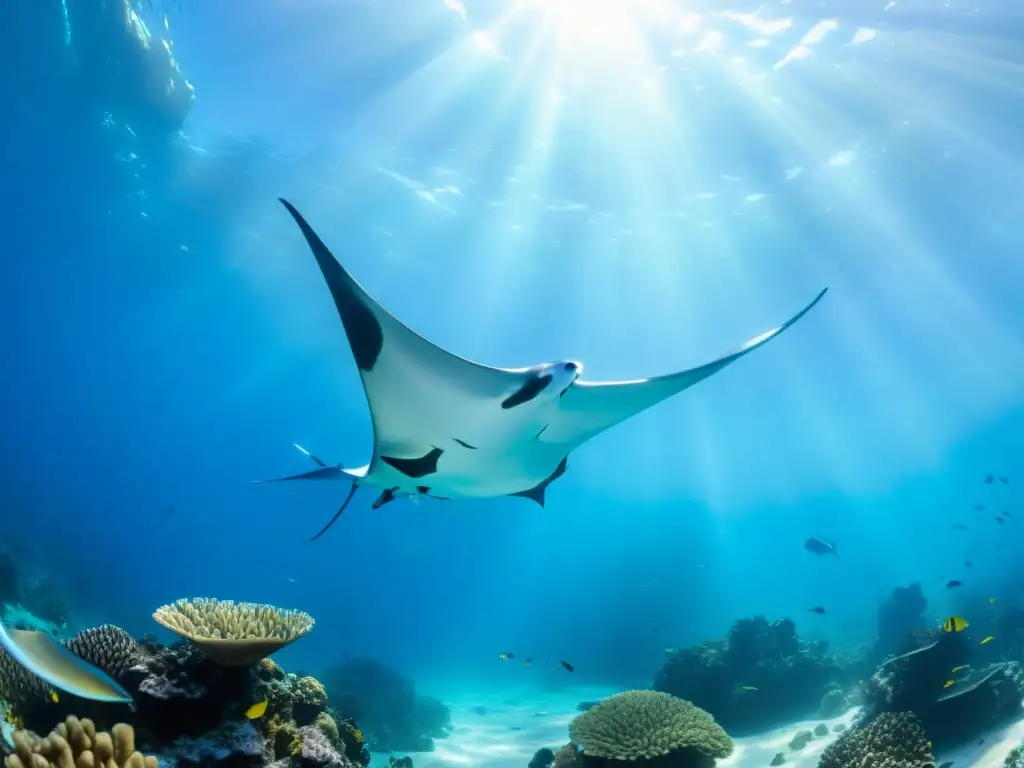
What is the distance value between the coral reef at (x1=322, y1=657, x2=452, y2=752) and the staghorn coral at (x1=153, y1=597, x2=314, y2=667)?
8906mm

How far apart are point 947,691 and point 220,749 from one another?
854 centimetres

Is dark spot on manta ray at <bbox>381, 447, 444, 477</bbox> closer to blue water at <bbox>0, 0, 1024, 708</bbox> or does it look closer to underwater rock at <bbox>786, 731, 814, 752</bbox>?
underwater rock at <bbox>786, 731, 814, 752</bbox>

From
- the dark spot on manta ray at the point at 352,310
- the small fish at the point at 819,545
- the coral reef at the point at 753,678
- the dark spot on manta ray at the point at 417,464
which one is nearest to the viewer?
the dark spot on manta ray at the point at 352,310

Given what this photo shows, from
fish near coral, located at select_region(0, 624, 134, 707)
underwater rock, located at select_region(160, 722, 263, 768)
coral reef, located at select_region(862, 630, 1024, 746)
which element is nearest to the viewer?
fish near coral, located at select_region(0, 624, 134, 707)

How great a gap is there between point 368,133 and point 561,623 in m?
34.7

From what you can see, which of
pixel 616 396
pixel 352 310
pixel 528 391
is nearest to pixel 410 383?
pixel 352 310

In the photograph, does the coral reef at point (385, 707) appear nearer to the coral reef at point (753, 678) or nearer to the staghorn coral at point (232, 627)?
the coral reef at point (753, 678)

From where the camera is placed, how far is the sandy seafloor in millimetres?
6305

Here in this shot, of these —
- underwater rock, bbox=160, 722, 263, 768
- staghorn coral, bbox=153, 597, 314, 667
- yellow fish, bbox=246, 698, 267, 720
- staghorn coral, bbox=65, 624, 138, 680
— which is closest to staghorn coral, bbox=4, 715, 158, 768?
underwater rock, bbox=160, 722, 263, 768

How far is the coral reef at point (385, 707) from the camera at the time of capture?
12930 mm

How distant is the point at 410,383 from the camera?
2.96 meters

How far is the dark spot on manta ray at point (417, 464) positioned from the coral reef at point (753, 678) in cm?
1020

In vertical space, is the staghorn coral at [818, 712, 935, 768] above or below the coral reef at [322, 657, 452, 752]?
below

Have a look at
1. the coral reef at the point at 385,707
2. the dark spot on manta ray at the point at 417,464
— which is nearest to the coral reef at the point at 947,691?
the dark spot on manta ray at the point at 417,464
